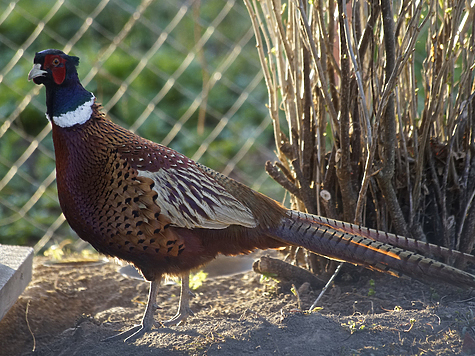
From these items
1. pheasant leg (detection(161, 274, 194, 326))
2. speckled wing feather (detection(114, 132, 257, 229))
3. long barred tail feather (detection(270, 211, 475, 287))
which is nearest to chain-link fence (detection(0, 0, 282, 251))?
pheasant leg (detection(161, 274, 194, 326))

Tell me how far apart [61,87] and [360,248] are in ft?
5.03

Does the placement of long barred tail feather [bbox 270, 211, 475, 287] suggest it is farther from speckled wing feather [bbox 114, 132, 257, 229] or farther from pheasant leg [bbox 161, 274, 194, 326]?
pheasant leg [bbox 161, 274, 194, 326]

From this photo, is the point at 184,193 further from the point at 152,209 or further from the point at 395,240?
the point at 395,240

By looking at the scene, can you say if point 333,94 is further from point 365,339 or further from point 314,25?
point 365,339

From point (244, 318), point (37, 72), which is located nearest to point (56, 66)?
point (37, 72)

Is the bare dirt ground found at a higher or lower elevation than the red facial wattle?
lower

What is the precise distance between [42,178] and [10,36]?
79.3 inches

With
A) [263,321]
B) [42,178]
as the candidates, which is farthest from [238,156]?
[263,321]

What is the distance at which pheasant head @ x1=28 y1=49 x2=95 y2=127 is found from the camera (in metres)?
2.46

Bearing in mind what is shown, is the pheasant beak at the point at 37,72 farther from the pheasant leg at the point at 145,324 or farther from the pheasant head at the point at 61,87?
the pheasant leg at the point at 145,324

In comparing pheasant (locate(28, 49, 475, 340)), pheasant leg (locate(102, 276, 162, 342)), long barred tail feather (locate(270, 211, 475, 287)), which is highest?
long barred tail feather (locate(270, 211, 475, 287))

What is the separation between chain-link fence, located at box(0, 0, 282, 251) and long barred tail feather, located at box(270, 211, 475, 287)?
2.66m

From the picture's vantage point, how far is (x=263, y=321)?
2.33m

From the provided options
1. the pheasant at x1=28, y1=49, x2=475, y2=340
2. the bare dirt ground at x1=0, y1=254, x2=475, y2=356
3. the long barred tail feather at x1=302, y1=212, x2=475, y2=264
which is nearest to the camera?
the bare dirt ground at x1=0, y1=254, x2=475, y2=356
